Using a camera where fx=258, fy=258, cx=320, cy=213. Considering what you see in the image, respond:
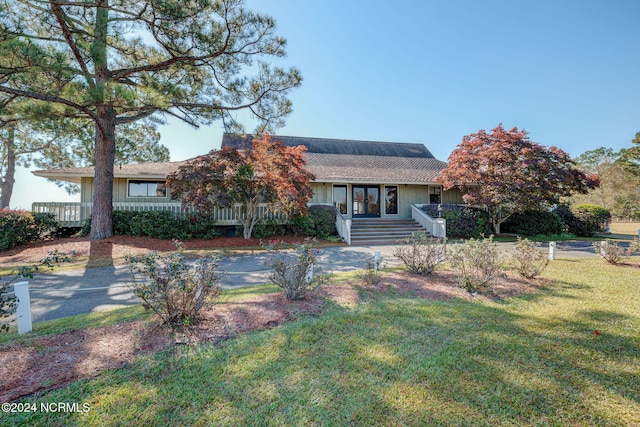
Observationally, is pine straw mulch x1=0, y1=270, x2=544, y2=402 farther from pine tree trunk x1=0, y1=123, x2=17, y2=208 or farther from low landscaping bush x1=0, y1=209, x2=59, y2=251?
pine tree trunk x1=0, y1=123, x2=17, y2=208

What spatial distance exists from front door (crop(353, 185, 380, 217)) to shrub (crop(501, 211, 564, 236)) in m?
8.43

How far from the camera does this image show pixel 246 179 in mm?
10984

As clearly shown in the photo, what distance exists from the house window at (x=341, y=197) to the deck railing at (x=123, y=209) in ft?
15.0

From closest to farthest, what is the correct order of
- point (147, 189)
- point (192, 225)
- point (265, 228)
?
point (192, 225) < point (265, 228) < point (147, 189)

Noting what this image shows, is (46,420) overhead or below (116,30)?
below

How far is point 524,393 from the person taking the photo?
7.89 ft

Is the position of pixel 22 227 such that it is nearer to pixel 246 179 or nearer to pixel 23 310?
pixel 246 179

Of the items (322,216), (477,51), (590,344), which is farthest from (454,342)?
(477,51)

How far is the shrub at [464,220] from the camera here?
46.4 ft

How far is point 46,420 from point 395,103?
18.5 metres

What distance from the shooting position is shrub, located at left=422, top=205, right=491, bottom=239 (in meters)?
14.2

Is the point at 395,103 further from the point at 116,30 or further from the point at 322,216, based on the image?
the point at 116,30

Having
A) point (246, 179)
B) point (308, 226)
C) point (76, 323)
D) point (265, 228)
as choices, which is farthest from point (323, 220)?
point (76, 323)

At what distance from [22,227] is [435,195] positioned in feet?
70.7
